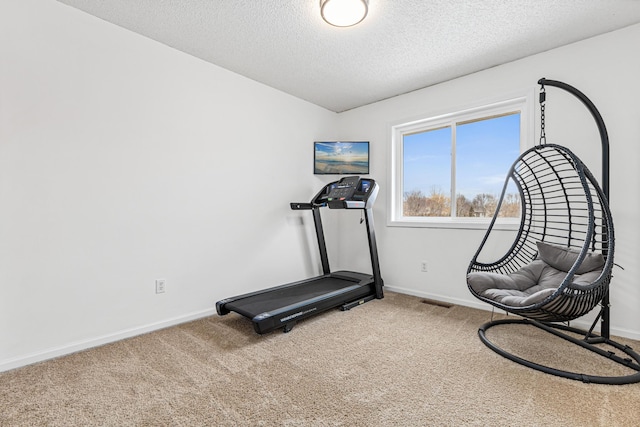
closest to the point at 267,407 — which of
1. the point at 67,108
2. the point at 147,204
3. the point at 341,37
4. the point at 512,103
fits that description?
the point at 147,204

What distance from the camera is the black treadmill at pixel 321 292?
2510 mm

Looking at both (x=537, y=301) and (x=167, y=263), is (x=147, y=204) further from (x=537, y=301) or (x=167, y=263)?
(x=537, y=301)

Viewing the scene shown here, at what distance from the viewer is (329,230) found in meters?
4.29

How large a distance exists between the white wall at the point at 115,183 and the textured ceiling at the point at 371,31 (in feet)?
0.95

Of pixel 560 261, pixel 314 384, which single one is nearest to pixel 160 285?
pixel 314 384

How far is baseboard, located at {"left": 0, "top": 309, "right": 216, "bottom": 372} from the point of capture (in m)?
1.94

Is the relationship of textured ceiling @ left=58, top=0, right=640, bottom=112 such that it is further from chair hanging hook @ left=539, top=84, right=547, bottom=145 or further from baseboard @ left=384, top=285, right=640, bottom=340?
baseboard @ left=384, top=285, right=640, bottom=340

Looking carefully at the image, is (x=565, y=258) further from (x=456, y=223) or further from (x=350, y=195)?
(x=350, y=195)

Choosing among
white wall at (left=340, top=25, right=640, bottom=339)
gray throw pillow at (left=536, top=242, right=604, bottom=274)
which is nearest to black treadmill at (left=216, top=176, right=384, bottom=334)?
white wall at (left=340, top=25, right=640, bottom=339)

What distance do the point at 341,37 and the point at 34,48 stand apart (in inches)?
86.5

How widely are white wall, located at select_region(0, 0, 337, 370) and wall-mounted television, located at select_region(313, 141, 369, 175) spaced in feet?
2.60

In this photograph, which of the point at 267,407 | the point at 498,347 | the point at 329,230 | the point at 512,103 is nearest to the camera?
the point at 267,407

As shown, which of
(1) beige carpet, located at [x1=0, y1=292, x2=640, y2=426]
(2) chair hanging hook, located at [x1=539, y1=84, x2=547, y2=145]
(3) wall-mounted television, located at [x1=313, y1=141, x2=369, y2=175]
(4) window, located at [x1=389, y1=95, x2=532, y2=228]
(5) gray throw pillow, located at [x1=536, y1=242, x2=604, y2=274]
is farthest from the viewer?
(3) wall-mounted television, located at [x1=313, y1=141, x2=369, y2=175]

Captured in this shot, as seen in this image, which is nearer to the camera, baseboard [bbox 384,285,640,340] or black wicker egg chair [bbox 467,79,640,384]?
black wicker egg chair [bbox 467,79,640,384]
